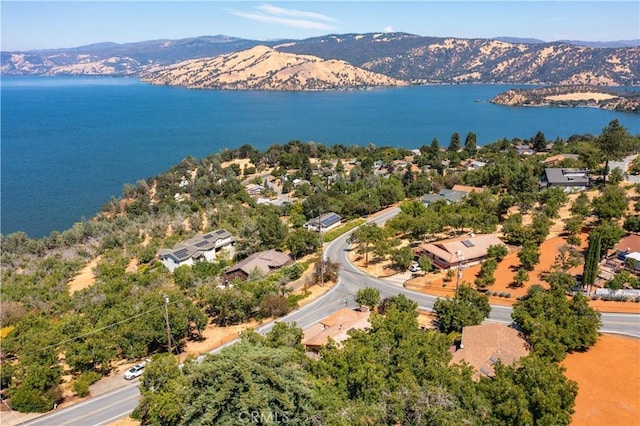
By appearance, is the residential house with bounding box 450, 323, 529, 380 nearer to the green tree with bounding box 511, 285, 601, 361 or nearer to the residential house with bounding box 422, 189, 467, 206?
the green tree with bounding box 511, 285, 601, 361

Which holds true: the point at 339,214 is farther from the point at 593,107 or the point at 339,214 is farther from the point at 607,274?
the point at 593,107

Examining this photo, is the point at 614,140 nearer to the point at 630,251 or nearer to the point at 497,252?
the point at 630,251

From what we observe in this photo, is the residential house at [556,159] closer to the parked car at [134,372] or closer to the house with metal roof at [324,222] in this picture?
the house with metal roof at [324,222]

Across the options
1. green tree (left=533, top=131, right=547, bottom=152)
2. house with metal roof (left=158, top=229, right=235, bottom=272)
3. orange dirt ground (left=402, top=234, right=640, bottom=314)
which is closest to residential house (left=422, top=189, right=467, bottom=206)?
orange dirt ground (left=402, top=234, right=640, bottom=314)

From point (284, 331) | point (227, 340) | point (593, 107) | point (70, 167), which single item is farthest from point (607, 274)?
point (593, 107)

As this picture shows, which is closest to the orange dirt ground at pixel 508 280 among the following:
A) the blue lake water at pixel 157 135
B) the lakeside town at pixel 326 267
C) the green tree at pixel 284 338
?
the lakeside town at pixel 326 267

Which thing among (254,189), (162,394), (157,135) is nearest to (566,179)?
(254,189)
